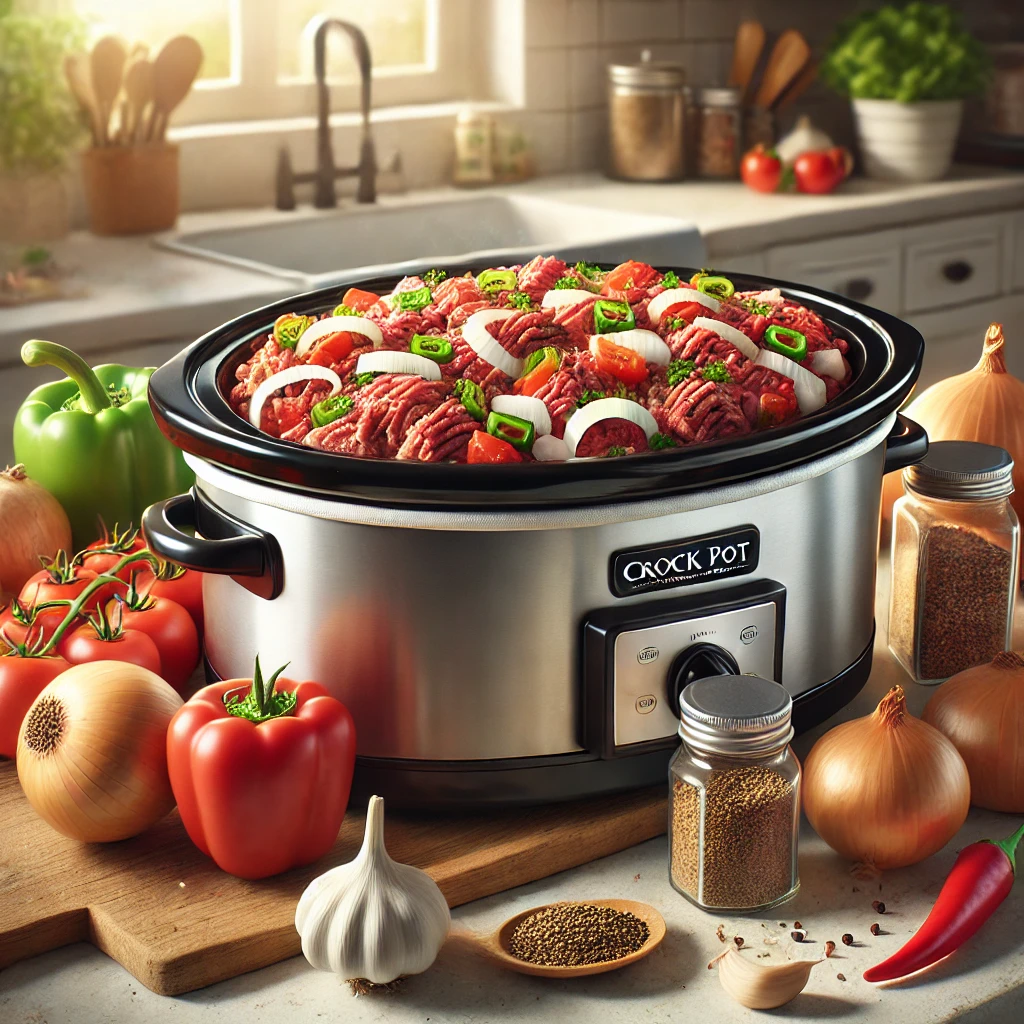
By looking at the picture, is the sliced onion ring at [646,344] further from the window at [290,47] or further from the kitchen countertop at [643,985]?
the window at [290,47]

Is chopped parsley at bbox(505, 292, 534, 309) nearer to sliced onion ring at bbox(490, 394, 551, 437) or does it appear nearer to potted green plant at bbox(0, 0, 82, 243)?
sliced onion ring at bbox(490, 394, 551, 437)

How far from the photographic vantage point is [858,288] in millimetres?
3279

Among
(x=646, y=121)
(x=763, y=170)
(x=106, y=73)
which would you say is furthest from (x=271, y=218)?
(x=763, y=170)

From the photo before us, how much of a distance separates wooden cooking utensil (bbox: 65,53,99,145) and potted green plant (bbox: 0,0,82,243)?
0.02m

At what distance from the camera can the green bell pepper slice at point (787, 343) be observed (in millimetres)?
1242

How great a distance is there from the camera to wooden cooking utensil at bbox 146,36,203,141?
3.03m

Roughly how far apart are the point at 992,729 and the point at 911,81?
114 inches

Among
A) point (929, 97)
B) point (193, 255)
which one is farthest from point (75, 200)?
point (929, 97)

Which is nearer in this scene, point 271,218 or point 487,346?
point 487,346

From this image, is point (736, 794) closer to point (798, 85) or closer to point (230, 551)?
point (230, 551)

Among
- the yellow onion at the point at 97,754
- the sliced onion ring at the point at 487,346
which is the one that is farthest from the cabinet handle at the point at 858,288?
the yellow onion at the point at 97,754

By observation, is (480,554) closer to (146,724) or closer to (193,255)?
(146,724)

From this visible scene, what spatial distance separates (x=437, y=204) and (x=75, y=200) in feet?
2.80

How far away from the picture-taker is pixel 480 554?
1.02 m
